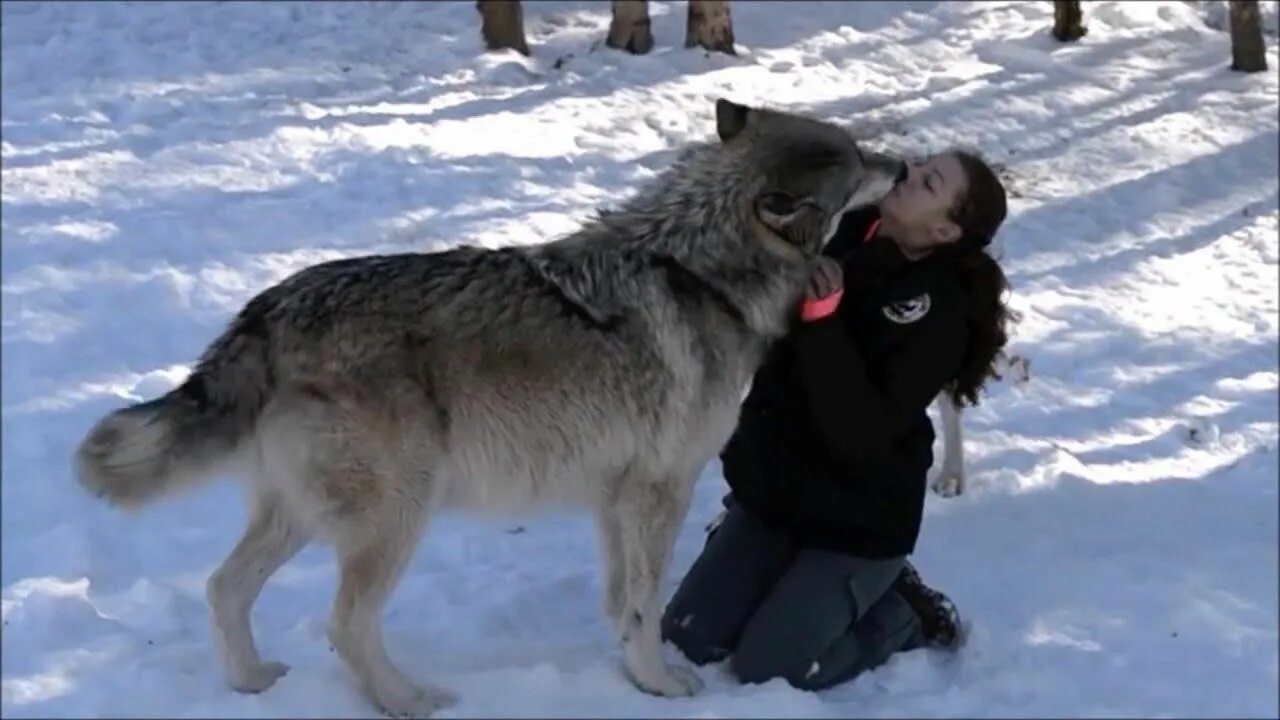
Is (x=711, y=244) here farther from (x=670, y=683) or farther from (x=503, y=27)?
(x=503, y=27)

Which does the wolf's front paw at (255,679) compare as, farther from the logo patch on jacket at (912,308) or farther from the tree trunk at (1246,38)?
the tree trunk at (1246,38)

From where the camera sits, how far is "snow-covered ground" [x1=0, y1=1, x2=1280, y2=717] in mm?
4402

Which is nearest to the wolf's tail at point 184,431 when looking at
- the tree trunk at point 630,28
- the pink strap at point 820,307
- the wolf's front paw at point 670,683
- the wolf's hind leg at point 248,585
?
the wolf's hind leg at point 248,585

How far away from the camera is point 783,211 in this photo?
4.06m

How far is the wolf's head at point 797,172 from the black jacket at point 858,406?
0.18 meters

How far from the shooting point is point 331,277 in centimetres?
381

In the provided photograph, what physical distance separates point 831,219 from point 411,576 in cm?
180

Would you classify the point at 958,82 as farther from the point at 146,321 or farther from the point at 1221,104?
the point at 146,321

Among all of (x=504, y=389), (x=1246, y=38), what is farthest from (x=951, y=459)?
(x=1246, y=38)

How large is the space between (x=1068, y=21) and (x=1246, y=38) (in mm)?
1594

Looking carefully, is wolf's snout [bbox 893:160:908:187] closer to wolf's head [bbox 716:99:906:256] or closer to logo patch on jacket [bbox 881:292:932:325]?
wolf's head [bbox 716:99:906:256]

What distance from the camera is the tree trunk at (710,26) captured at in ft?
37.7

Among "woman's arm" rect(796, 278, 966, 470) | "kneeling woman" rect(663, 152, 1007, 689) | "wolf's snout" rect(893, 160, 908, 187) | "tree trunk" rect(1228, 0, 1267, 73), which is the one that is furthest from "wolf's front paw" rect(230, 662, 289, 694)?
"tree trunk" rect(1228, 0, 1267, 73)

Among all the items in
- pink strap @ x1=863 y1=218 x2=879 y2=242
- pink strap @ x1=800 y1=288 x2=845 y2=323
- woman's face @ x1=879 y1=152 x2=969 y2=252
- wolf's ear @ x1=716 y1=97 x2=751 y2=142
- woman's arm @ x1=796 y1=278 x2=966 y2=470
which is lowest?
woman's arm @ x1=796 y1=278 x2=966 y2=470
